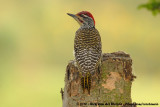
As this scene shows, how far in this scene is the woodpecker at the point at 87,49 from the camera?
7094 millimetres

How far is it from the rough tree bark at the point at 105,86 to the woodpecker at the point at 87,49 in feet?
0.34

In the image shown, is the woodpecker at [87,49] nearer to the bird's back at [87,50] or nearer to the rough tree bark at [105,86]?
the bird's back at [87,50]

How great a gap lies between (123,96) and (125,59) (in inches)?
24.1

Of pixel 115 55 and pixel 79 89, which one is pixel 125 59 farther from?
pixel 79 89

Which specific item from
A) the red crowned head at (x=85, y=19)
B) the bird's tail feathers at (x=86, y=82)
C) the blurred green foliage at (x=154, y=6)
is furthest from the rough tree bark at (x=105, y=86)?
the blurred green foliage at (x=154, y=6)

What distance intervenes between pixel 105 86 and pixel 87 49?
0.85 metres

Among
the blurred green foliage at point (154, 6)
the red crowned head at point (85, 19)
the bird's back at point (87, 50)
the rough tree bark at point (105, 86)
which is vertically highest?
the blurred green foliage at point (154, 6)

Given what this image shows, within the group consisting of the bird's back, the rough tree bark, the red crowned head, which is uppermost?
the red crowned head

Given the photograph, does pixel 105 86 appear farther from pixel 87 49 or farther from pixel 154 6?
pixel 154 6

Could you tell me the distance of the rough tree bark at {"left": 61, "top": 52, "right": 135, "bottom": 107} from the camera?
22.8 ft

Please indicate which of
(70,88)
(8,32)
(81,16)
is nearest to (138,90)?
(8,32)

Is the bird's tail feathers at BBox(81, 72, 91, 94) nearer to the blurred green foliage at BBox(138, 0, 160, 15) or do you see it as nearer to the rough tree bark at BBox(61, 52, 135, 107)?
the rough tree bark at BBox(61, 52, 135, 107)

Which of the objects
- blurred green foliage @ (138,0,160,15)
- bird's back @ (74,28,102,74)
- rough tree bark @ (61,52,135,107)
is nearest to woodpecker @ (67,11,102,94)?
bird's back @ (74,28,102,74)

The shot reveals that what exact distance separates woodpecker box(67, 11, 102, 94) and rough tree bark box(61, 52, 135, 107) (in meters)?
0.10
